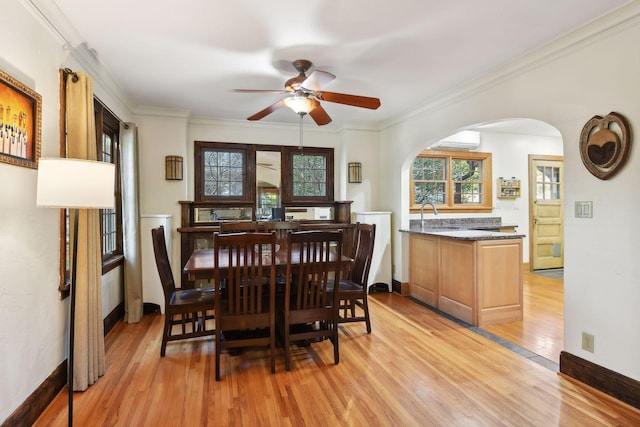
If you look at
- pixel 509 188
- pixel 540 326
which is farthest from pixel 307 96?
pixel 509 188

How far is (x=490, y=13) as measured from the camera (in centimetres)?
212

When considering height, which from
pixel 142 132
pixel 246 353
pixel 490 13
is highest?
pixel 490 13

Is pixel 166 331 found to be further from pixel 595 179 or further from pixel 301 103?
pixel 595 179

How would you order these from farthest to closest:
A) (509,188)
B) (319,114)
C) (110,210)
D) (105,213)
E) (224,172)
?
(509,188)
(224,172)
(110,210)
(105,213)
(319,114)

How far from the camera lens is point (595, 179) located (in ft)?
7.43

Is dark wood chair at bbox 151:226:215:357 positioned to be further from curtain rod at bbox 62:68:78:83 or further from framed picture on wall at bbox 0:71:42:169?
curtain rod at bbox 62:68:78:83

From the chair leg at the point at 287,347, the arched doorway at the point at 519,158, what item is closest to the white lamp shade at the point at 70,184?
the chair leg at the point at 287,347

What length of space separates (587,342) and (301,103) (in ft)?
9.29

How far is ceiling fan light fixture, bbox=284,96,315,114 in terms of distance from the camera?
111 inches

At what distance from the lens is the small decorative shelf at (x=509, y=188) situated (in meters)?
5.77

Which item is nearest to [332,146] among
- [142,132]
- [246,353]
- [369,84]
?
[369,84]

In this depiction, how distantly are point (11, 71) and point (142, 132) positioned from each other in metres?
2.56

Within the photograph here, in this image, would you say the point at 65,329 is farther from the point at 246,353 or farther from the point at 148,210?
the point at 148,210

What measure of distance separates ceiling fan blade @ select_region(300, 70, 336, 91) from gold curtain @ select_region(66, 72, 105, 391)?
5.18ft
